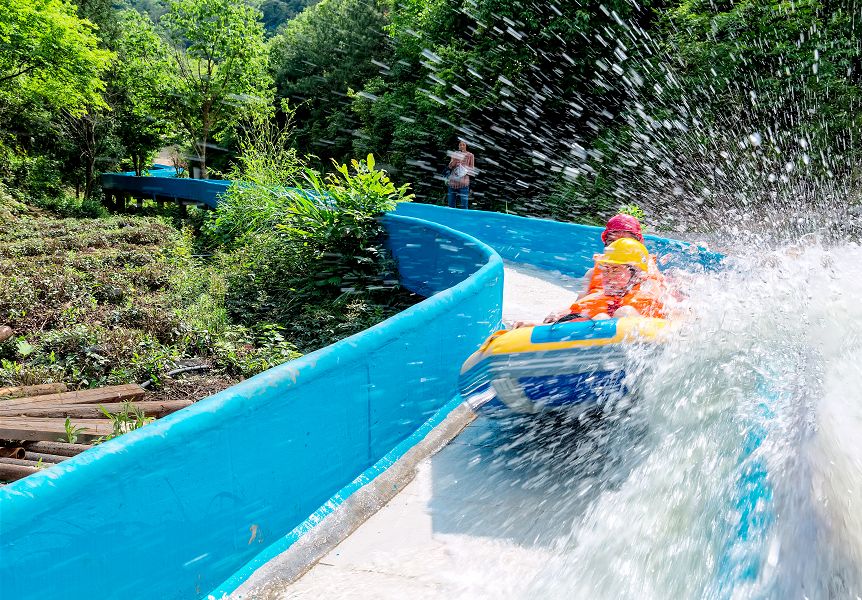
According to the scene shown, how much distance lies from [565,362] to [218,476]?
6.24 feet

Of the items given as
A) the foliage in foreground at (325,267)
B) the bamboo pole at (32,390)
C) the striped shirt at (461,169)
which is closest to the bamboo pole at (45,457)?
the bamboo pole at (32,390)

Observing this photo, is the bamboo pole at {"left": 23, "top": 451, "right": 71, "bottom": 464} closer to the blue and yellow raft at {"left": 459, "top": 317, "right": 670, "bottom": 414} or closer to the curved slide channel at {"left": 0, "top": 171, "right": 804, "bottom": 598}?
the curved slide channel at {"left": 0, "top": 171, "right": 804, "bottom": 598}

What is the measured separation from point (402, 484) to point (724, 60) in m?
13.9

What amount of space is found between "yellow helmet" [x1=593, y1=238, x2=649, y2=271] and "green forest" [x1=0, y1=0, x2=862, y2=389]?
417 cm

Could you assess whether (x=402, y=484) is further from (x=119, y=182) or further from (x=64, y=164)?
(x=64, y=164)

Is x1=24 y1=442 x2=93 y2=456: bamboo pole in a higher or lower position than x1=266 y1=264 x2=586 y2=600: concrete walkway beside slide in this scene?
lower

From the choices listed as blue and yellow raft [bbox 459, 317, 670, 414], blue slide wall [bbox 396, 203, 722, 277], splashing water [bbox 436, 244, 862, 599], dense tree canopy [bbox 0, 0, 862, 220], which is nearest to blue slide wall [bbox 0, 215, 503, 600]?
blue and yellow raft [bbox 459, 317, 670, 414]

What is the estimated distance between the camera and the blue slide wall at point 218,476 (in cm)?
215

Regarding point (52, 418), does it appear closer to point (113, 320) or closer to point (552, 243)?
point (113, 320)

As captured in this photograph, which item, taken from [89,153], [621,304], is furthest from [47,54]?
[621,304]

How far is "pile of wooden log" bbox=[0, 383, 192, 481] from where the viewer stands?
4652 millimetres

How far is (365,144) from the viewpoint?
102ft

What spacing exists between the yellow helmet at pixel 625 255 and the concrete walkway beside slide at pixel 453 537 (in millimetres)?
1353

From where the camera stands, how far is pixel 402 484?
13.2 ft
